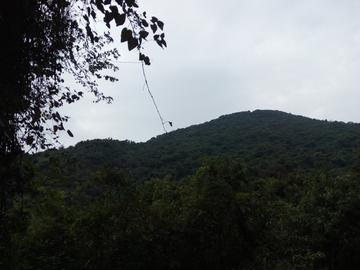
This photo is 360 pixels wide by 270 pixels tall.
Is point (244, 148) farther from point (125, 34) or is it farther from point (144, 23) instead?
point (125, 34)

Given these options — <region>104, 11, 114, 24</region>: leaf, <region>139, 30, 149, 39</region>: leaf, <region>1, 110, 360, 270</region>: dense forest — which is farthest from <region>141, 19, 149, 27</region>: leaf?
<region>1, 110, 360, 270</region>: dense forest

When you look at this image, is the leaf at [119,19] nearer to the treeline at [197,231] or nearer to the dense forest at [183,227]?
the dense forest at [183,227]

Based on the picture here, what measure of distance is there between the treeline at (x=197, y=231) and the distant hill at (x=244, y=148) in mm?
14060

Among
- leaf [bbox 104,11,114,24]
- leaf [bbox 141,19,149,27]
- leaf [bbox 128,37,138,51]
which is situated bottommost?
leaf [bbox 128,37,138,51]

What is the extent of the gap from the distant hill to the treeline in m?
14.1

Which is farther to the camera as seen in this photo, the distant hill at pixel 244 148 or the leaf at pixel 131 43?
the distant hill at pixel 244 148

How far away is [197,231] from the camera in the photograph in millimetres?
4578

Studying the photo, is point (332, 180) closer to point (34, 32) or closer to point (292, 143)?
point (34, 32)

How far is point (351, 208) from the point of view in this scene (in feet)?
13.5

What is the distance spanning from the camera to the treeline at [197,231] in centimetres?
396

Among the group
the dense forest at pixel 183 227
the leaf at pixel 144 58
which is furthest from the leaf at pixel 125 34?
the dense forest at pixel 183 227

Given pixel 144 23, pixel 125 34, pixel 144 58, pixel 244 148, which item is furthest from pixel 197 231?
pixel 244 148

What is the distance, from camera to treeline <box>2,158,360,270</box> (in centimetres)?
Result: 396

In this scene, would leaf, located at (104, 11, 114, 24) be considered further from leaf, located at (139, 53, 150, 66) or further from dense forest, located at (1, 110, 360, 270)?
dense forest, located at (1, 110, 360, 270)
